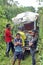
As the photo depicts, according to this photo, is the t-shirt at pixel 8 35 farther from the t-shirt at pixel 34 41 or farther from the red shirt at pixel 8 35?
the t-shirt at pixel 34 41

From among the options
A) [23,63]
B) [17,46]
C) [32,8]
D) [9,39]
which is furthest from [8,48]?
[32,8]

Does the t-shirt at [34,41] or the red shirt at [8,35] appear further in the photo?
the red shirt at [8,35]

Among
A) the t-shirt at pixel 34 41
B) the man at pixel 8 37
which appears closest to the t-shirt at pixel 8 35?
the man at pixel 8 37

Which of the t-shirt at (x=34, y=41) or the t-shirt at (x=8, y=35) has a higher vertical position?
the t-shirt at (x=34, y=41)

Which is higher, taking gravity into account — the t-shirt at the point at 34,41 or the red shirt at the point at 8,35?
the t-shirt at the point at 34,41

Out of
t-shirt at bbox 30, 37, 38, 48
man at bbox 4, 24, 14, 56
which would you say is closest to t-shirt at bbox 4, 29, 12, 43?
man at bbox 4, 24, 14, 56

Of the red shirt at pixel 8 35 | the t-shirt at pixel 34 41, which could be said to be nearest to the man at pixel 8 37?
the red shirt at pixel 8 35

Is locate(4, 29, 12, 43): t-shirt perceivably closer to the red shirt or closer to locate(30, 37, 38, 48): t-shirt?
the red shirt

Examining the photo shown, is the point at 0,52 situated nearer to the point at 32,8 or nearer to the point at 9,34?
the point at 9,34

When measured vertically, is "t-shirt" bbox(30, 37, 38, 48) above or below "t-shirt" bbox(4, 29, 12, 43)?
above

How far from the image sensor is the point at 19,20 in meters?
15.5

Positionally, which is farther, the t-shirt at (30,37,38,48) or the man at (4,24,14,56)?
the man at (4,24,14,56)

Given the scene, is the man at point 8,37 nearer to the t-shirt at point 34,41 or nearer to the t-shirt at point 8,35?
the t-shirt at point 8,35

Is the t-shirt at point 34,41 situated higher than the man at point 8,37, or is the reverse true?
the t-shirt at point 34,41
